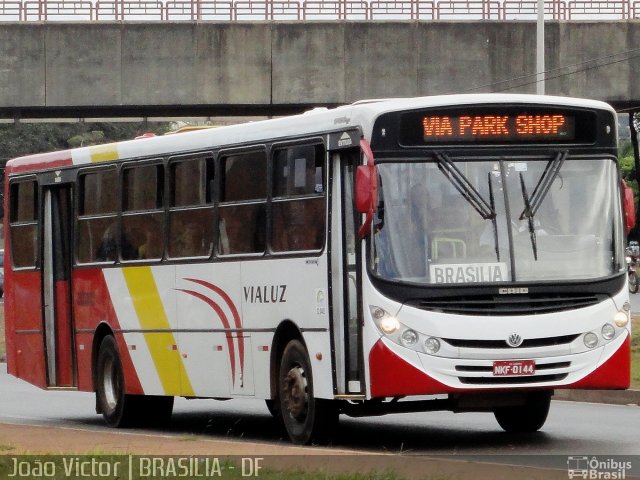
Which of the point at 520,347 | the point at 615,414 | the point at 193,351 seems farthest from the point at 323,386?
Result: the point at 615,414

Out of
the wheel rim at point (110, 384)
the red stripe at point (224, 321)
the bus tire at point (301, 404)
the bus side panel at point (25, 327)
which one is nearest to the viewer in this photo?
the bus tire at point (301, 404)

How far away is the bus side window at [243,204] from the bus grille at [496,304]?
7.50 ft

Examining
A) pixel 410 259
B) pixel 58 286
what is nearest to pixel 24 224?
pixel 58 286

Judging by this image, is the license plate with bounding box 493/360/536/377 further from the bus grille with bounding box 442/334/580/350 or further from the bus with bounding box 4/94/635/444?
the bus grille with bounding box 442/334/580/350

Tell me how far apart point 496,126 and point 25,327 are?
775cm

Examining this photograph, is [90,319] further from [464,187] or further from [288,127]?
[464,187]

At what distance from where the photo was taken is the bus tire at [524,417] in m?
15.3

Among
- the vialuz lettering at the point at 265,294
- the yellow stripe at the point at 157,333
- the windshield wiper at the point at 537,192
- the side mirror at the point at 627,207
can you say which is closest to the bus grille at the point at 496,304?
the windshield wiper at the point at 537,192

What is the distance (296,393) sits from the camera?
14.6 meters

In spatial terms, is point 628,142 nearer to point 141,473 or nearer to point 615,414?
point 615,414

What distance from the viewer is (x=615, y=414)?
17.4 meters

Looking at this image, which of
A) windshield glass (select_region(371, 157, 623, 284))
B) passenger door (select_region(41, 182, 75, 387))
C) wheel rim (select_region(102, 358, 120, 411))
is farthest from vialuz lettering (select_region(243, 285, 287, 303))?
passenger door (select_region(41, 182, 75, 387))

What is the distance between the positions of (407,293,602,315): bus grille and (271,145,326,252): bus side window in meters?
1.26

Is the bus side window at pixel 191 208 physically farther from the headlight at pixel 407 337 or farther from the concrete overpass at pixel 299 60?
the concrete overpass at pixel 299 60
